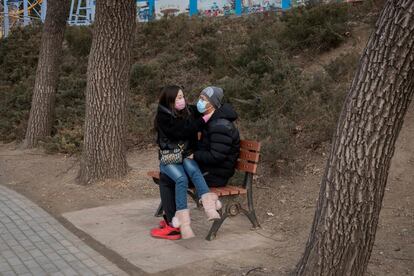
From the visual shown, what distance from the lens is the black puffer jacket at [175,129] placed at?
515 centimetres

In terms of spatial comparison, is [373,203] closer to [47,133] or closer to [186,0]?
[47,133]

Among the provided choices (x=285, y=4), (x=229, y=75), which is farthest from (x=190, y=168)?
(x=285, y=4)

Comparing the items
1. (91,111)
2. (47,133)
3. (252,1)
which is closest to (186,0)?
(252,1)

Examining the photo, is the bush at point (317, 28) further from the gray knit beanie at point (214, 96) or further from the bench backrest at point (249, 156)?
the gray knit beanie at point (214, 96)

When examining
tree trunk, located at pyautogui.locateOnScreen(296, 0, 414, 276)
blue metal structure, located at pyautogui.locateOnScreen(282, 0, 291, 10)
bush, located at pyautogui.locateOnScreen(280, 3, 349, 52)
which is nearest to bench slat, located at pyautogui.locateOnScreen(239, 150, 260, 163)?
tree trunk, located at pyautogui.locateOnScreen(296, 0, 414, 276)

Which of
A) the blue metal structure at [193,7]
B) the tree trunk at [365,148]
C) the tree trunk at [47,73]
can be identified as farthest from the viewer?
the blue metal structure at [193,7]

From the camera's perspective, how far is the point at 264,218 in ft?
19.2

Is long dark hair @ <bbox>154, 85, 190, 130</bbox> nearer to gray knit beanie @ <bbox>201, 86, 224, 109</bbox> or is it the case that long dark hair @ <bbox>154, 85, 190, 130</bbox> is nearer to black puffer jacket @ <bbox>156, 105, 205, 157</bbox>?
black puffer jacket @ <bbox>156, 105, 205, 157</bbox>

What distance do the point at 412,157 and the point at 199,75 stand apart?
7171 millimetres

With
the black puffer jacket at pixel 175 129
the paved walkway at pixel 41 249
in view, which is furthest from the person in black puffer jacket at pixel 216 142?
the paved walkway at pixel 41 249

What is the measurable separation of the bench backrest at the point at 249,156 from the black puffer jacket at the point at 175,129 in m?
0.52

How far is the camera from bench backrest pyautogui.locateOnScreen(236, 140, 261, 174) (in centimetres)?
524

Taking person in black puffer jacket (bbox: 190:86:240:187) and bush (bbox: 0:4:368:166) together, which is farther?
bush (bbox: 0:4:368:166)

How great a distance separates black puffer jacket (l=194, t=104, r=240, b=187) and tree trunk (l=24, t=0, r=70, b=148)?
6880 mm
